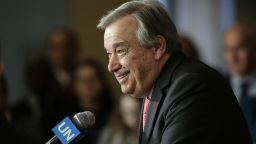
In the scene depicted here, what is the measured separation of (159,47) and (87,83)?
2.74m

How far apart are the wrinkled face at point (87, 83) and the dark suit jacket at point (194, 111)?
2.77 m

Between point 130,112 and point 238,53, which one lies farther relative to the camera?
point 130,112

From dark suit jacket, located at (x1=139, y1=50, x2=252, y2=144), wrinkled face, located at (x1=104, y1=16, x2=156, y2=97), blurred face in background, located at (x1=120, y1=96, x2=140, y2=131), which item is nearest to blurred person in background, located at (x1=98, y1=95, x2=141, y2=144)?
blurred face in background, located at (x1=120, y1=96, x2=140, y2=131)

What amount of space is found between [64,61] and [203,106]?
3.61 m

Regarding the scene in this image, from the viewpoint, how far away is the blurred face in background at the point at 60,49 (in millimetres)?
6301

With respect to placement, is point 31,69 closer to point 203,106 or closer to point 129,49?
point 129,49

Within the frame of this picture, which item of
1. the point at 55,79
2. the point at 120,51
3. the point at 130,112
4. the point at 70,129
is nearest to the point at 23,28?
the point at 55,79

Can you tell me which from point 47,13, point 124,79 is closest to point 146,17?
point 124,79

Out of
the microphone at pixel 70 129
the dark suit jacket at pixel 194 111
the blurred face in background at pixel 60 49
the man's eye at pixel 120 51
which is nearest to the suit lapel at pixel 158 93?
the dark suit jacket at pixel 194 111

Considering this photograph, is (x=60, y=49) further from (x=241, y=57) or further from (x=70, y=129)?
(x=70, y=129)

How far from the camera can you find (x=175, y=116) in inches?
112

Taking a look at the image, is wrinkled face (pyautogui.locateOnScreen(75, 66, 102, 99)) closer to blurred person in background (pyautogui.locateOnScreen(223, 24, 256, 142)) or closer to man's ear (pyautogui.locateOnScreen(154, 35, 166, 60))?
blurred person in background (pyautogui.locateOnScreen(223, 24, 256, 142))

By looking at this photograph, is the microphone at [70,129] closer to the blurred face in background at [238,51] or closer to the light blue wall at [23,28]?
the blurred face in background at [238,51]

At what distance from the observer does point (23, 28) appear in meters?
7.45
